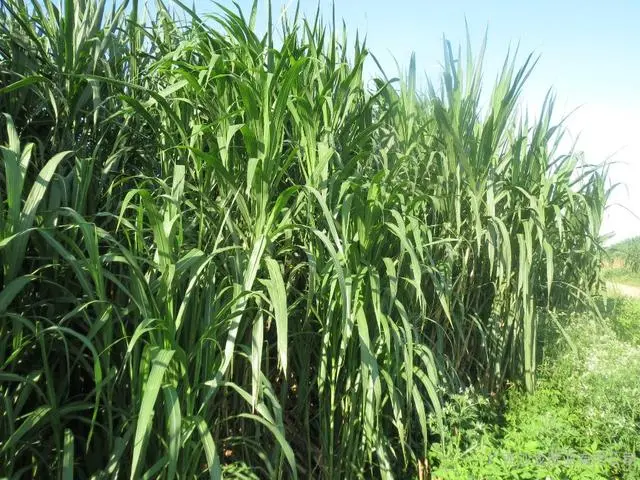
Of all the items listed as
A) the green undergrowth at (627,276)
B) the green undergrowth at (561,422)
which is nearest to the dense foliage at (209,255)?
the green undergrowth at (561,422)

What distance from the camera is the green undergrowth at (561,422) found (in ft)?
5.93

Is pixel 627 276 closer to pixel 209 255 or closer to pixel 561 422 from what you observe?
pixel 561 422

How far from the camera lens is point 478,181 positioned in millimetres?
2355

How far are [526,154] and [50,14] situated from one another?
1942 millimetres

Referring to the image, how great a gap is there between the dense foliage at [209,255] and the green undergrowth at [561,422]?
0.52 feet

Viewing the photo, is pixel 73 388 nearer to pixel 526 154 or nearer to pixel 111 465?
pixel 111 465

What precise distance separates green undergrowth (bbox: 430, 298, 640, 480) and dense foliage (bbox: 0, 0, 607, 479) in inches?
6.3

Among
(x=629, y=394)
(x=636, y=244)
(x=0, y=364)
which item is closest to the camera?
(x=0, y=364)

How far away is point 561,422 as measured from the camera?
2170 millimetres

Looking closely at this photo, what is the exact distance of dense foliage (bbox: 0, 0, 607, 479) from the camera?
1335 mm

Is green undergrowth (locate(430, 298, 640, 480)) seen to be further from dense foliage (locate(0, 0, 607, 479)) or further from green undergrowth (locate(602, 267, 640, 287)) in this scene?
green undergrowth (locate(602, 267, 640, 287))

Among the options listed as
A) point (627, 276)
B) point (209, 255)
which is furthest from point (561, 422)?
point (627, 276)

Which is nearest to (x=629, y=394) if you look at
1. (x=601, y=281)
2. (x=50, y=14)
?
(x=601, y=281)

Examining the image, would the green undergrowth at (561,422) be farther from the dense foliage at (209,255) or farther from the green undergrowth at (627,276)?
the green undergrowth at (627,276)
